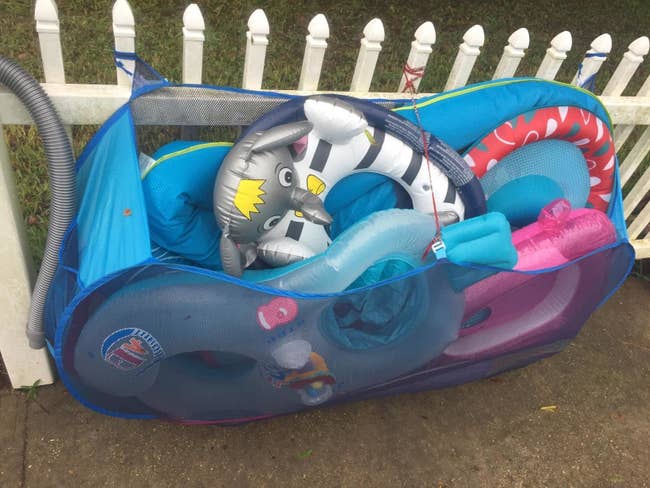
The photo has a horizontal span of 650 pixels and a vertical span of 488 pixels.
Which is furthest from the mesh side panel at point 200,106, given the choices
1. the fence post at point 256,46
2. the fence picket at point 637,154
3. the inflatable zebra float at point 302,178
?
the fence picket at point 637,154

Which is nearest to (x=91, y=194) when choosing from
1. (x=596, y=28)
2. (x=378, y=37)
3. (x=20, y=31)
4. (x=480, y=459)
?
(x=378, y=37)

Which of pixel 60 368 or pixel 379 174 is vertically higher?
pixel 379 174

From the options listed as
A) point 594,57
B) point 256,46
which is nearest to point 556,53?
point 594,57

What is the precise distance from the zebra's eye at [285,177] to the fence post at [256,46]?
0.38m

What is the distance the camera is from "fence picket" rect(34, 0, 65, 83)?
1.36 metres

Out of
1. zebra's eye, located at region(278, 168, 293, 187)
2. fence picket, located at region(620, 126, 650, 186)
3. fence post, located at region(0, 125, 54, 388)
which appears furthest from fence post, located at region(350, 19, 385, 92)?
fence picket, located at region(620, 126, 650, 186)

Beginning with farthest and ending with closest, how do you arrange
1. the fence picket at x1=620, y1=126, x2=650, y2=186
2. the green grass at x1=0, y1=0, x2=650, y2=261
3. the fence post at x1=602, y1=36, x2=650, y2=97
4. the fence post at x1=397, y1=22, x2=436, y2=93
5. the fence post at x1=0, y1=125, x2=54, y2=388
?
1. the green grass at x1=0, y1=0, x2=650, y2=261
2. the fence picket at x1=620, y1=126, x2=650, y2=186
3. the fence post at x1=602, y1=36, x2=650, y2=97
4. the fence post at x1=397, y1=22, x2=436, y2=93
5. the fence post at x1=0, y1=125, x2=54, y2=388

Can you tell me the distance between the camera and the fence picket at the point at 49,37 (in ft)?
4.47

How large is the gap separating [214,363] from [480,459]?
1.02 m

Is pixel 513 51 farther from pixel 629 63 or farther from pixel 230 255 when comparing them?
pixel 230 255

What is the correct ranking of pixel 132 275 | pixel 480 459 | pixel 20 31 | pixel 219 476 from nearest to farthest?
pixel 132 275
pixel 219 476
pixel 480 459
pixel 20 31

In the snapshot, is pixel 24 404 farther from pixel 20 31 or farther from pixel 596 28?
pixel 596 28

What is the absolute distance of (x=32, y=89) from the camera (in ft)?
4.35

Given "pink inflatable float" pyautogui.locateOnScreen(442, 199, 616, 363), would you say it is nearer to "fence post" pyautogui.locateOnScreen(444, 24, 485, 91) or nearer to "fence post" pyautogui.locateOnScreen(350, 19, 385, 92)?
"fence post" pyautogui.locateOnScreen(444, 24, 485, 91)
